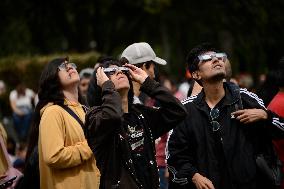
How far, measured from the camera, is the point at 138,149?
618 centimetres

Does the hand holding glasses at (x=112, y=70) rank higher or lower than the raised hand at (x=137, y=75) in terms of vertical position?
higher

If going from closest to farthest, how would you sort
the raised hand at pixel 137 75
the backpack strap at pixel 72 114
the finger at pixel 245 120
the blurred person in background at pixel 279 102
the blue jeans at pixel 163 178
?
the raised hand at pixel 137 75
the finger at pixel 245 120
the backpack strap at pixel 72 114
the blurred person in background at pixel 279 102
the blue jeans at pixel 163 178

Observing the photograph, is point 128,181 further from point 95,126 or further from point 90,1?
point 90,1

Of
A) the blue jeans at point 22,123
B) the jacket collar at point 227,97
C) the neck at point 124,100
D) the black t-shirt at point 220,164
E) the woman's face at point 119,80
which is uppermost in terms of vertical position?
the woman's face at point 119,80

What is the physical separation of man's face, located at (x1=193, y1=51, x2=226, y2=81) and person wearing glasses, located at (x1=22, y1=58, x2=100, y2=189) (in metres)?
1.20

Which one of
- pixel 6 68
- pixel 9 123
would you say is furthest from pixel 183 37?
pixel 9 123

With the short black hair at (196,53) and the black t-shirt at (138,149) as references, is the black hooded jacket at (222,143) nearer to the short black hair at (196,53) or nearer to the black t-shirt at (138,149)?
the short black hair at (196,53)

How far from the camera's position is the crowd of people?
606 cm

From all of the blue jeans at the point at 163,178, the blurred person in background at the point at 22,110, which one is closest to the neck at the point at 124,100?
the blue jeans at the point at 163,178

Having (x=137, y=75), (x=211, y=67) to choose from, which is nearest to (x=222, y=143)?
(x=211, y=67)

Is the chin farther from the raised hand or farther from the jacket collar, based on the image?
the raised hand

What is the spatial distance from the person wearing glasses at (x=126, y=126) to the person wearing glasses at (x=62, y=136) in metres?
0.53

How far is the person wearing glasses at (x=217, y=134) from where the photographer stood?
6.50m

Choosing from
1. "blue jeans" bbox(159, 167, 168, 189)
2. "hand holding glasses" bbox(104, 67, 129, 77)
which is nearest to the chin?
"hand holding glasses" bbox(104, 67, 129, 77)
